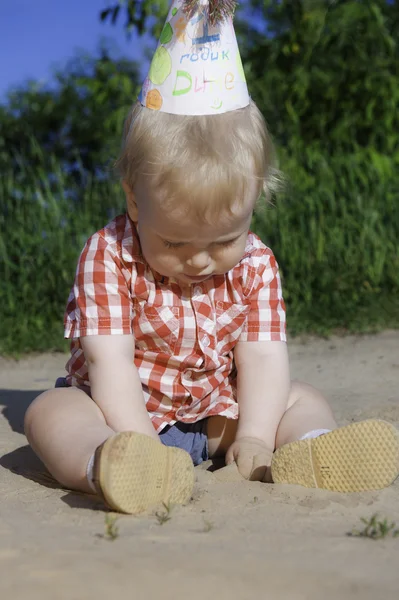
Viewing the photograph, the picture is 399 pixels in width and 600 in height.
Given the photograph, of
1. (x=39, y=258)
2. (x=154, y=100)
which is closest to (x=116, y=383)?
(x=154, y=100)

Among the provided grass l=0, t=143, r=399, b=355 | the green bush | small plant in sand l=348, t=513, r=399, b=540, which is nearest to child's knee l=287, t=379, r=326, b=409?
small plant in sand l=348, t=513, r=399, b=540

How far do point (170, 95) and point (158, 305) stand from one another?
0.54m

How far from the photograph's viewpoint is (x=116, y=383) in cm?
214

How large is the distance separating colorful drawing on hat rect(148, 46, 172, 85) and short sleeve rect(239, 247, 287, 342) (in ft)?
1.84

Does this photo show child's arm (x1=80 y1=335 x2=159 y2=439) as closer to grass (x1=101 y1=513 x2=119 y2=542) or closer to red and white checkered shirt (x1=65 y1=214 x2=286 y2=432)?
red and white checkered shirt (x1=65 y1=214 x2=286 y2=432)

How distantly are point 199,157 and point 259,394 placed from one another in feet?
2.27

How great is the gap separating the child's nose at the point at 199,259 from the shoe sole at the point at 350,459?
19.1 inches

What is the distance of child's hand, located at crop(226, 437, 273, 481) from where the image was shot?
215cm

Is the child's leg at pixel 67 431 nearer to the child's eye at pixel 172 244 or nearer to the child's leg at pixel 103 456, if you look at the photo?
the child's leg at pixel 103 456

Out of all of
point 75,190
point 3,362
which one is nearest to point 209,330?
point 3,362

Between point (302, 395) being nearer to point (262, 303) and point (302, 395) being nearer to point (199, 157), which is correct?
point (262, 303)

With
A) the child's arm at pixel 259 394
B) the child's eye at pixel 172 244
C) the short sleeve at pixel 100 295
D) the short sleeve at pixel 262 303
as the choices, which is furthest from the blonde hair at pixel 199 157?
the child's arm at pixel 259 394

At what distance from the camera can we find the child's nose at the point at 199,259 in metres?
2.10

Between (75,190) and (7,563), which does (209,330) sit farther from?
(75,190)
